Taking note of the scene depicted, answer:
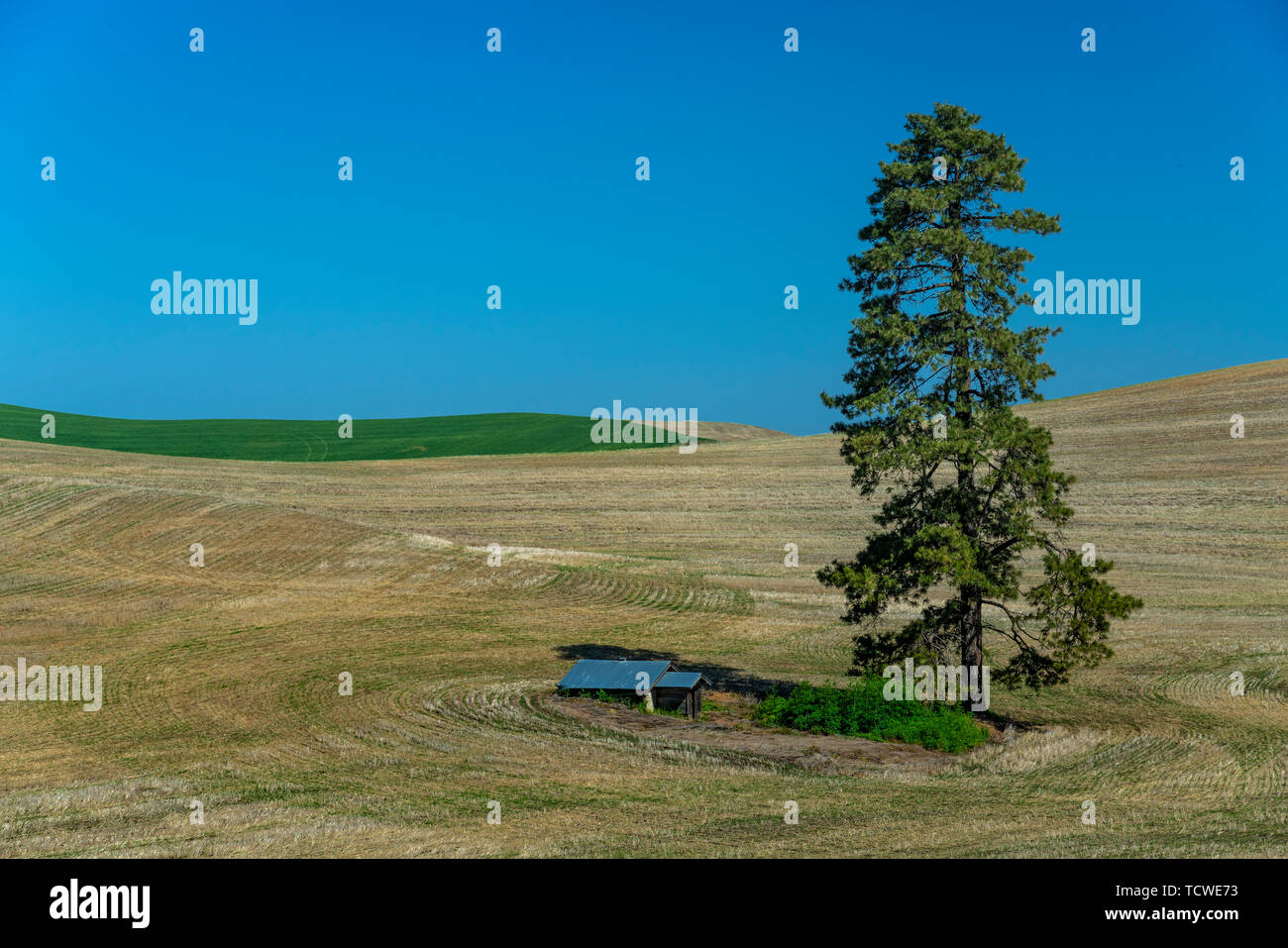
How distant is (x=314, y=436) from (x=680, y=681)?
97231 millimetres

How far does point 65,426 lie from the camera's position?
386 feet

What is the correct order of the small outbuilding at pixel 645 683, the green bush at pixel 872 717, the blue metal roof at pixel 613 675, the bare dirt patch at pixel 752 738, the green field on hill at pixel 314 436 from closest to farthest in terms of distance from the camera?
1. the bare dirt patch at pixel 752 738
2. the green bush at pixel 872 717
3. the small outbuilding at pixel 645 683
4. the blue metal roof at pixel 613 675
5. the green field on hill at pixel 314 436

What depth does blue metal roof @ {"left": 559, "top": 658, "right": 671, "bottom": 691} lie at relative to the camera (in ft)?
106

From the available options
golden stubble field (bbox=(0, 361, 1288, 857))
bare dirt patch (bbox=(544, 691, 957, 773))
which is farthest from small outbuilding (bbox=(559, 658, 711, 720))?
golden stubble field (bbox=(0, 361, 1288, 857))

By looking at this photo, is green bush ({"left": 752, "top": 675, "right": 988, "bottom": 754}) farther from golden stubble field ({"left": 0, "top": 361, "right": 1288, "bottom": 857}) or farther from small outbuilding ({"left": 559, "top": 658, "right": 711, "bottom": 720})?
small outbuilding ({"left": 559, "top": 658, "right": 711, "bottom": 720})

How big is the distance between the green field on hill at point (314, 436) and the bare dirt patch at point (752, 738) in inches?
2761

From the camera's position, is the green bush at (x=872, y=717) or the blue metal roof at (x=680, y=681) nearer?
the green bush at (x=872, y=717)

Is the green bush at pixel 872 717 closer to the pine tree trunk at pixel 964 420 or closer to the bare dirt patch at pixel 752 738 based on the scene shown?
the bare dirt patch at pixel 752 738

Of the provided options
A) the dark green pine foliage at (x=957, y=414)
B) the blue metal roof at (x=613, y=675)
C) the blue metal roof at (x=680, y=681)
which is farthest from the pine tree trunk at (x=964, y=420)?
the blue metal roof at (x=613, y=675)

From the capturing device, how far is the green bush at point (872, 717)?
2767 cm

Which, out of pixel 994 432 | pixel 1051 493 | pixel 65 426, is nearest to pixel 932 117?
pixel 994 432

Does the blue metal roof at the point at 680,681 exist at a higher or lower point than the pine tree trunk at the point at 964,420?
lower

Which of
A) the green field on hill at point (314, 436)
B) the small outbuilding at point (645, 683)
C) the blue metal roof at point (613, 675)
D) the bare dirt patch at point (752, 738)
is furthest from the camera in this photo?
the green field on hill at point (314, 436)

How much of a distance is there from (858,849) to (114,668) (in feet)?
98.6
